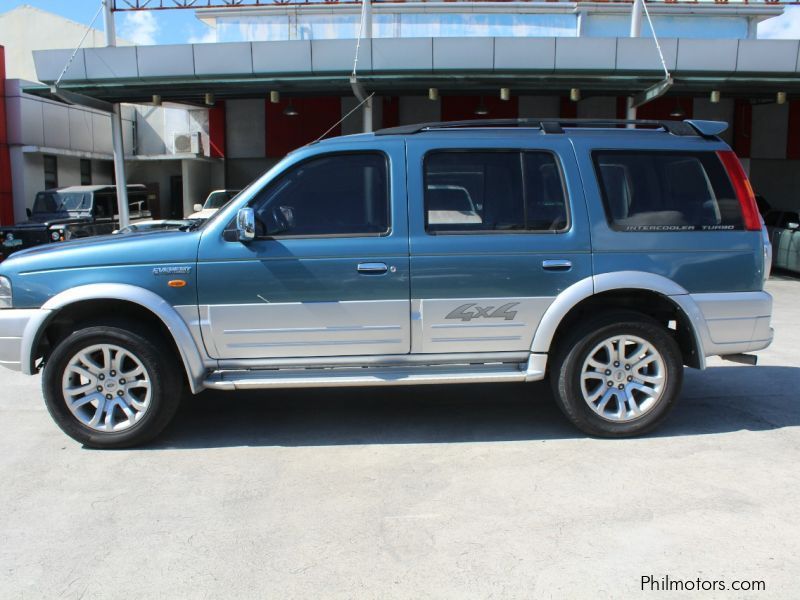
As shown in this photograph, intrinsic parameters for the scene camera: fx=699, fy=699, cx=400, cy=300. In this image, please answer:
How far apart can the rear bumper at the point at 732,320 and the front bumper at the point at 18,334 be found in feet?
14.5

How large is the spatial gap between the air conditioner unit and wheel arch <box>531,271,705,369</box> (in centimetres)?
2134

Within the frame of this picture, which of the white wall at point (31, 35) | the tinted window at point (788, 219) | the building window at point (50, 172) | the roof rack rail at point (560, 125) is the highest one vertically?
the white wall at point (31, 35)

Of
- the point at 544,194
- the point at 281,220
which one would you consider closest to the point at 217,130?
the point at 281,220

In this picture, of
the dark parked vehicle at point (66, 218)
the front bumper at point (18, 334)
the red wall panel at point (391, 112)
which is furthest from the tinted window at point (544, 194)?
the red wall panel at point (391, 112)

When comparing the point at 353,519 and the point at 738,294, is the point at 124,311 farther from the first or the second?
the point at 738,294

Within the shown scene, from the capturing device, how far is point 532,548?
11.0 feet

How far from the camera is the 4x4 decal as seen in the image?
470 cm

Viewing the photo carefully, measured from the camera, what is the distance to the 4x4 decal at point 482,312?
4.70m

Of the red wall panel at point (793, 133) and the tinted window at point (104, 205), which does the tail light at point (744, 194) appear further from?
the red wall panel at point (793, 133)

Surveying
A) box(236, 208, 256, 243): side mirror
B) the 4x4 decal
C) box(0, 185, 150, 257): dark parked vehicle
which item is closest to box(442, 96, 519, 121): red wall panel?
box(0, 185, 150, 257): dark parked vehicle

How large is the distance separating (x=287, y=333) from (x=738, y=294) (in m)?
3.12

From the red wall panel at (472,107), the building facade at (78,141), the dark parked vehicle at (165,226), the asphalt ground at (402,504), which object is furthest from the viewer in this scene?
the building facade at (78,141)

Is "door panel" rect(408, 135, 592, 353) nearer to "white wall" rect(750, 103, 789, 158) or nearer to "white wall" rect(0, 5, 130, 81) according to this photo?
"white wall" rect(750, 103, 789, 158)

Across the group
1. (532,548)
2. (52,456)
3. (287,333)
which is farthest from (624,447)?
(52,456)
